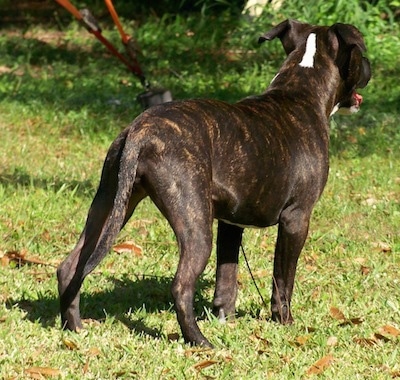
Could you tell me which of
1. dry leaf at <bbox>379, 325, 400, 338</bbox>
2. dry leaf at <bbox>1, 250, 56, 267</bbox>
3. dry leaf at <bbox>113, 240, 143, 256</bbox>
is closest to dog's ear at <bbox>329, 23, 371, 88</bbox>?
dry leaf at <bbox>379, 325, 400, 338</bbox>

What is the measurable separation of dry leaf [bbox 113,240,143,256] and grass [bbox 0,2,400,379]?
3 cm

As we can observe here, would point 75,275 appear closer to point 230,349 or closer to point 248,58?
point 230,349

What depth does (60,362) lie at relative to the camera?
575cm

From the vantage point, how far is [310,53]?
693cm

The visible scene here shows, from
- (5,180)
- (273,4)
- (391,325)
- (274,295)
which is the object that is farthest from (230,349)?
(273,4)

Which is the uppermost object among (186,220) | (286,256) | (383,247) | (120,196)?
(120,196)

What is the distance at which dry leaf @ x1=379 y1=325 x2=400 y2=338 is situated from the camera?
6449 mm

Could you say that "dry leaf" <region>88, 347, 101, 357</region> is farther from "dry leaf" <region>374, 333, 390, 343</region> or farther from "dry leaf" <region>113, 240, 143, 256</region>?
"dry leaf" <region>113, 240, 143, 256</region>

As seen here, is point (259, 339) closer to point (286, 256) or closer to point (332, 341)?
point (332, 341)

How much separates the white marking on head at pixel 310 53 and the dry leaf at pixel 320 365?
6.44 ft

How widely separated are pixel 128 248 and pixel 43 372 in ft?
9.11

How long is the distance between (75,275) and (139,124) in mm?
991

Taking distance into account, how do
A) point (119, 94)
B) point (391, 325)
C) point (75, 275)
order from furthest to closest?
point (119, 94), point (391, 325), point (75, 275)

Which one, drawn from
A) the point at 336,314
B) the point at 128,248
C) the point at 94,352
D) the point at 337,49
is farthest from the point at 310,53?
the point at 94,352
